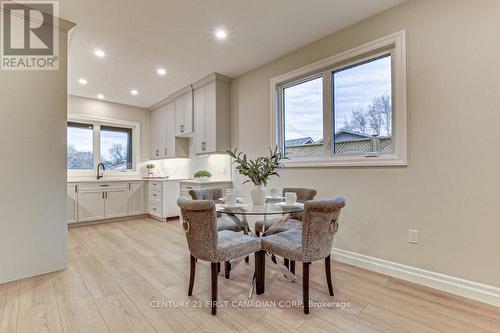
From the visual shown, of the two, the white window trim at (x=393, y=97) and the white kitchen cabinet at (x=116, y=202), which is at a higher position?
the white window trim at (x=393, y=97)

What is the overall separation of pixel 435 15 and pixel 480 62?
1.96 feet

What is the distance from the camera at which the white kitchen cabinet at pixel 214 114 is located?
4.18m

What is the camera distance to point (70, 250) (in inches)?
128

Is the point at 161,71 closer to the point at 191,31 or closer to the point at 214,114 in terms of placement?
the point at 214,114

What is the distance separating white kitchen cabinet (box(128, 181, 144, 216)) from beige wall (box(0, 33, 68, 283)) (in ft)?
8.83

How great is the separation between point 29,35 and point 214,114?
241 centimetres

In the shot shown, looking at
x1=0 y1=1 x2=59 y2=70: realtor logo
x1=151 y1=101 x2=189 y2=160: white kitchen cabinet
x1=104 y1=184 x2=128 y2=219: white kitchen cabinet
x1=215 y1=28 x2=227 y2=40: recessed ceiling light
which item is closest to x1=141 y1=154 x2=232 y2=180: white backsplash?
x1=151 y1=101 x2=189 y2=160: white kitchen cabinet

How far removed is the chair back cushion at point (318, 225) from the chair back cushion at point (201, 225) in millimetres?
685

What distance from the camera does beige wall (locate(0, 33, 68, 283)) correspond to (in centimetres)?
231

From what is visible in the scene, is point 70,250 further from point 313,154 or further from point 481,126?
point 481,126

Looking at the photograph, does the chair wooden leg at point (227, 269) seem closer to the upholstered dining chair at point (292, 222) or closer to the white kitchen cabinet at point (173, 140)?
the upholstered dining chair at point (292, 222)

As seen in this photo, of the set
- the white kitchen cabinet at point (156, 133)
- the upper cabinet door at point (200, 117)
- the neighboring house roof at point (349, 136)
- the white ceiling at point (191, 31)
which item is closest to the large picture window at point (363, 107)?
the neighboring house roof at point (349, 136)

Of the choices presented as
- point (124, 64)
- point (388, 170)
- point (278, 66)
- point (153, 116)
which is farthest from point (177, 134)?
point (388, 170)

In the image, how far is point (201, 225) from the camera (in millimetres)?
1834
